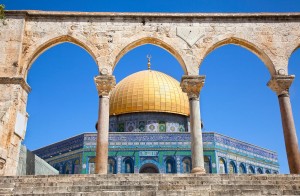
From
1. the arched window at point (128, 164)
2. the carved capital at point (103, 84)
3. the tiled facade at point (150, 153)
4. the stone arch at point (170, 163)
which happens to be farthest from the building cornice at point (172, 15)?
the arched window at point (128, 164)

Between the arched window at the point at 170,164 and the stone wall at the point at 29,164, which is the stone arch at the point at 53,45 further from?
the arched window at the point at 170,164

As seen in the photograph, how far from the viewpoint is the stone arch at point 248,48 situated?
11.3 metres

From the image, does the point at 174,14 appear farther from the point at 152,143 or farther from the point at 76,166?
the point at 76,166

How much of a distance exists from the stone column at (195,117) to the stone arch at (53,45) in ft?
9.81

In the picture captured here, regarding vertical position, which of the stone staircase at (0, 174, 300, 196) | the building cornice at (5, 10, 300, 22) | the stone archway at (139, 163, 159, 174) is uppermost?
the building cornice at (5, 10, 300, 22)

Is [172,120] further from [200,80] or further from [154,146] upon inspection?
[200,80]

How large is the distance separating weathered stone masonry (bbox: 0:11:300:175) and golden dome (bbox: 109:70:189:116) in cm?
1367

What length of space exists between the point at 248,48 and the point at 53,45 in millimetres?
6258

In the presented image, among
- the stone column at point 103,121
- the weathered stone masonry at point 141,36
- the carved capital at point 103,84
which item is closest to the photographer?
the stone column at point 103,121

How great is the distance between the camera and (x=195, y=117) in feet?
34.4

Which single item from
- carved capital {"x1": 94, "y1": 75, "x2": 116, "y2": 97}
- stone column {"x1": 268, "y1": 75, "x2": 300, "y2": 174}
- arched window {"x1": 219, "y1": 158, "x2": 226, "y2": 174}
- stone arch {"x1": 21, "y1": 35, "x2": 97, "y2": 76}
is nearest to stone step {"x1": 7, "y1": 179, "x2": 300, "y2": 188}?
stone column {"x1": 268, "y1": 75, "x2": 300, "y2": 174}

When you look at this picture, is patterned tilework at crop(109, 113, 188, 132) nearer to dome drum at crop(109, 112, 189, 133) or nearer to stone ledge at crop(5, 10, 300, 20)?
dome drum at crop(109, 112, 189, 133)

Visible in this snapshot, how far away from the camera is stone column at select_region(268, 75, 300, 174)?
10.1 metres

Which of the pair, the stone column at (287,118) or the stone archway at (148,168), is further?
the stone archway at (148,168)
